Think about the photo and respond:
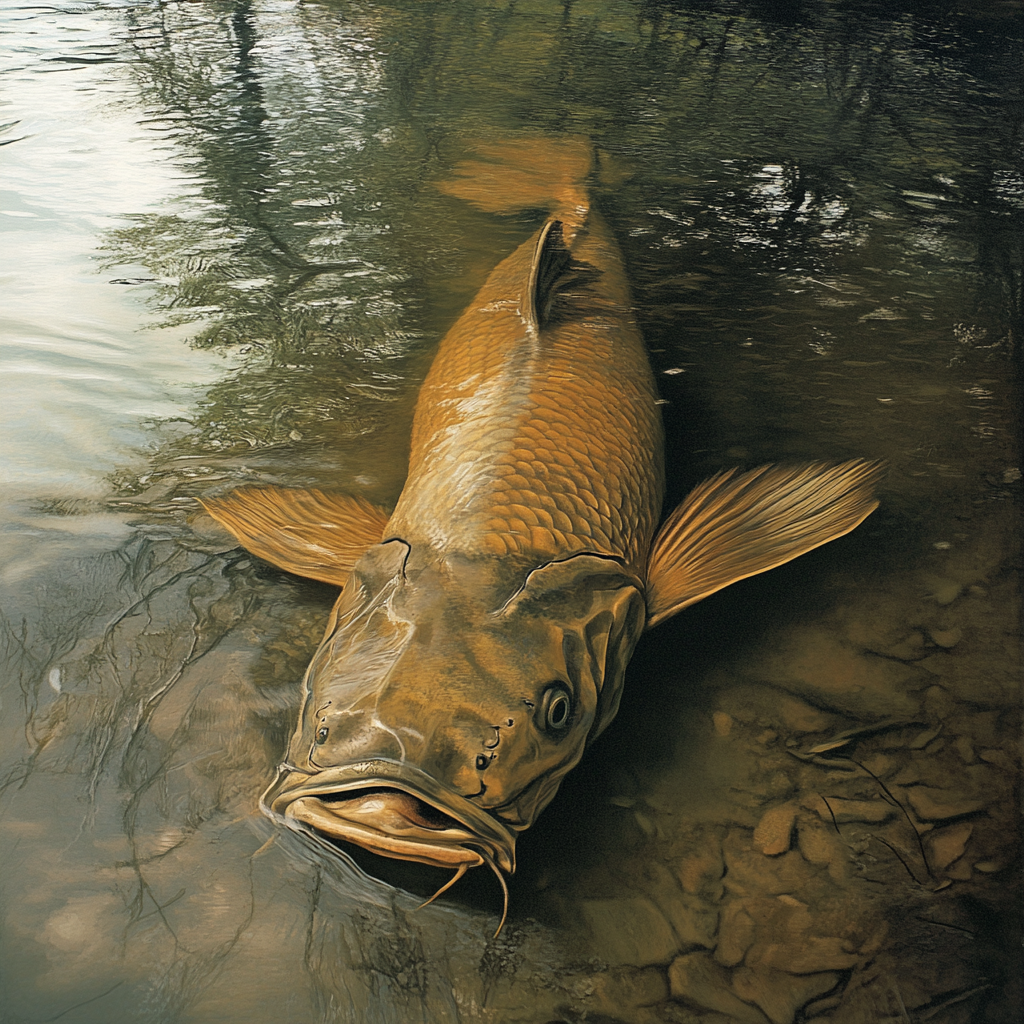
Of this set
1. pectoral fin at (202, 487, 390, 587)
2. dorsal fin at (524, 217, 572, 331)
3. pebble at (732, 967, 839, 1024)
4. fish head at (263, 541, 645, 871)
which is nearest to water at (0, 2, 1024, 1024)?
pebble at (732, 967, 839, 1024)

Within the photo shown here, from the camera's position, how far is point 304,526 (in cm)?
266

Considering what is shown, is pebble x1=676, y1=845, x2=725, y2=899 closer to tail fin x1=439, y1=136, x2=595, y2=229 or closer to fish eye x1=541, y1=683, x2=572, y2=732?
fish eye x1=541, y1=683, x2=572, y2=732

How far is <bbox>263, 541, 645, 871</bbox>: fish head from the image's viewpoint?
5.49 ft

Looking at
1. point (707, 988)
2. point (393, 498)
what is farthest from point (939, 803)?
point (393, 498)

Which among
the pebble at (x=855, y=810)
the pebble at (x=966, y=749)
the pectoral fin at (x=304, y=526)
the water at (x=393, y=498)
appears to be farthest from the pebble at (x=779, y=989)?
the pectoral fin at (x=304, y=526)

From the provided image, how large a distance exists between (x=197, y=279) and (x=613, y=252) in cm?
206

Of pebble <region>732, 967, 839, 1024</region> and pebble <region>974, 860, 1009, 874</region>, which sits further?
pebble <region>974, 860, 1009, 874</region>

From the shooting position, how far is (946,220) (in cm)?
520

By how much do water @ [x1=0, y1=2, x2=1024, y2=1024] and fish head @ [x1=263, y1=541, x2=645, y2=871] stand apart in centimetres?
22

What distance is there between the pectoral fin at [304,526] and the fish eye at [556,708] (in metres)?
0.81

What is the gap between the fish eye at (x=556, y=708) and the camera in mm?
1877

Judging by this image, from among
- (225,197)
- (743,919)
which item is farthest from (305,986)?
(225,197)

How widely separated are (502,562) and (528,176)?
13.2 feet

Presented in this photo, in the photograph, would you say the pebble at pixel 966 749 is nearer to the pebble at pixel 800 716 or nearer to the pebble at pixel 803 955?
the pebble at pixel 800 716
